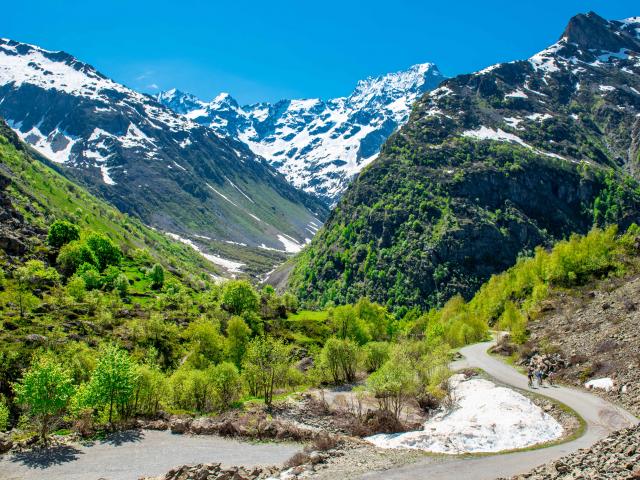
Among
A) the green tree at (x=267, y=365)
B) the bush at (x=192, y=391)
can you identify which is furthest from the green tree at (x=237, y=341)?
the green tree at (x=267, y=365)

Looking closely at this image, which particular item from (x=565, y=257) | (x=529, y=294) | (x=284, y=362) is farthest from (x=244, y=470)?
(x=529, y=294)

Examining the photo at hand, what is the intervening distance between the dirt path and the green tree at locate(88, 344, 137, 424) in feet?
14.5

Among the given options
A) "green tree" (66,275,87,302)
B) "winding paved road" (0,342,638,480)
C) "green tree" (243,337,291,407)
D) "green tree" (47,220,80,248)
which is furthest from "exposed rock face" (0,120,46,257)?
"winding paved road" (0,342,638,480)

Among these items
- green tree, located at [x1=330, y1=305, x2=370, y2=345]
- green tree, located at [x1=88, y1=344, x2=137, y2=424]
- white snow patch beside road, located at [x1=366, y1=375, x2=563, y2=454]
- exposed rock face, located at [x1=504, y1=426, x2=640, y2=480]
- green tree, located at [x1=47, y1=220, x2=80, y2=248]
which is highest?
green tree, located at [x1=47, y1=220, x2=80, y2=248]

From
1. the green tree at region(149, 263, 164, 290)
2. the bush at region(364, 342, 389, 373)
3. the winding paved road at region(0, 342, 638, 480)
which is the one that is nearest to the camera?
the winding paved road at region(0, 342, 638, 480)

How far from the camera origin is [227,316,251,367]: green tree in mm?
96312

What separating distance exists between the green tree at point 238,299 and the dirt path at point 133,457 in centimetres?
9598

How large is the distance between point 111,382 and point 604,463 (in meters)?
43.2

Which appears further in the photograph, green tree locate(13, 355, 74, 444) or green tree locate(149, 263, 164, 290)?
green tree locate(149, 263, 164, 290)

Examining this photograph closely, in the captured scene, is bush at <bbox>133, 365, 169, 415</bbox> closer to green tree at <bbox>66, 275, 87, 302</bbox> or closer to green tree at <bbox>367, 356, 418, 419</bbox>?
green tree at <bbox>367, 356, 418, 419</bbox>

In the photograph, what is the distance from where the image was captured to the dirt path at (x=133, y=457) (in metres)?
38.4

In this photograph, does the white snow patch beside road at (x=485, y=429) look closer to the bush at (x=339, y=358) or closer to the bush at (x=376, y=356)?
the bush at (x=339, y=358)

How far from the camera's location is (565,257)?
4385 inches

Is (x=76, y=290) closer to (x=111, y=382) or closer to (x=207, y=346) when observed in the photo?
(x=207, y=346)
